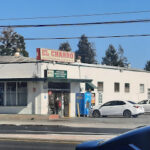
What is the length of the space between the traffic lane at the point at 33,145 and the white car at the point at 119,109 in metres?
18.2

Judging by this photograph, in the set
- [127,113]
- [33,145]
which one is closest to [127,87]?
[127,113]

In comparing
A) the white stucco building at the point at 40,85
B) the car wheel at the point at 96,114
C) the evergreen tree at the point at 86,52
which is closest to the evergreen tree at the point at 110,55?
the evergreen tree at the point at 86,52

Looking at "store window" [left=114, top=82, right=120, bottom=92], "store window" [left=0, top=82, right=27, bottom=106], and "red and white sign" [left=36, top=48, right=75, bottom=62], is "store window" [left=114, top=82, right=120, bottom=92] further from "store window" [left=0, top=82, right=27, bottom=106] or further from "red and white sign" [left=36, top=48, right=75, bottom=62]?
"store window" [left=0, top=82, right=27, bottom=106]

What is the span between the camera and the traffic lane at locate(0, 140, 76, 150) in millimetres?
12380

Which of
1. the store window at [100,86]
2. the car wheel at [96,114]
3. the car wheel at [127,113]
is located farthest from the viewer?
the store window at [100,86]

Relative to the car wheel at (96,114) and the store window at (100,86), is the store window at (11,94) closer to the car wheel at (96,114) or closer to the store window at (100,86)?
the car wheel at (96,114)

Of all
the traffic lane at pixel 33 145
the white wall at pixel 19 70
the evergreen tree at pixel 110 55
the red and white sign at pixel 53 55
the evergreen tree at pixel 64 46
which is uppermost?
the evergreen tree at pixel 64 46

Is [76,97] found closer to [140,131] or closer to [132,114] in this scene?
[132,114]

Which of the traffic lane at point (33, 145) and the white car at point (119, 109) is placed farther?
the white car at point (119, 109)

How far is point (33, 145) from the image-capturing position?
43.0ft

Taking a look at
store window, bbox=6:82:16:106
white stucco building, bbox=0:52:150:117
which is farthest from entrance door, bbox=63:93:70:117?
store window, bbox=6:82:16:106

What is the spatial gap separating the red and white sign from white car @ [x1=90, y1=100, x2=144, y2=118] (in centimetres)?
500

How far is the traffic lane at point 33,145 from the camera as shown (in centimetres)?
1238

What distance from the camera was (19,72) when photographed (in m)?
31.9
